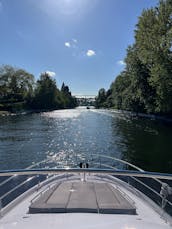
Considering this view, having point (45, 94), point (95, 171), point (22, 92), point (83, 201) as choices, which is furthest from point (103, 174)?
point (45, 94)

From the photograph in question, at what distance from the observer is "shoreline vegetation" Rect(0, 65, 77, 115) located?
77.4 m

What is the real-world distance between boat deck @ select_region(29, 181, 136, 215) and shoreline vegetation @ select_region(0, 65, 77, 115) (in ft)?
215

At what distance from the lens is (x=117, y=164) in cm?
1316

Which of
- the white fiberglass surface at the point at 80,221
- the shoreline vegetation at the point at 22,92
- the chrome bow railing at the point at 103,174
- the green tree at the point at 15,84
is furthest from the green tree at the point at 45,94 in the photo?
the white fiberglass surface at the point at 80,221

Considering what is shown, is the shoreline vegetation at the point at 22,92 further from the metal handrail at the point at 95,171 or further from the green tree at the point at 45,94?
the metal handrail at the point at 95,171

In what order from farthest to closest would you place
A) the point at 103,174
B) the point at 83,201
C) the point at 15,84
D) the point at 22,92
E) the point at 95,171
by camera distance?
the point at 22,92 < the point at 15,84 < the point at 103,174 < the point at 95,171 < the point at 83,201

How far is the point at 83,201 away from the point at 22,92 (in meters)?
84.4

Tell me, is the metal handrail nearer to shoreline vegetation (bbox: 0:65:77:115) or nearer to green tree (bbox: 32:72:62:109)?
shoreline vegetation (bbox: 0:65:77:115)

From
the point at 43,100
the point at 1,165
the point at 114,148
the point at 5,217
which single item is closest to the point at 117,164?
the point at 114,148

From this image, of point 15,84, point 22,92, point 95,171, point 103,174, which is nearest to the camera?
point 95,171

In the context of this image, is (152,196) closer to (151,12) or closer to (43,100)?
(151,12)

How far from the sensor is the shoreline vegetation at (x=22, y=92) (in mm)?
77438

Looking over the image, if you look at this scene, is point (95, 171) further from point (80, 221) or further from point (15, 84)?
point (15, 84)

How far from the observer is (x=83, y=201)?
3.39 metres
